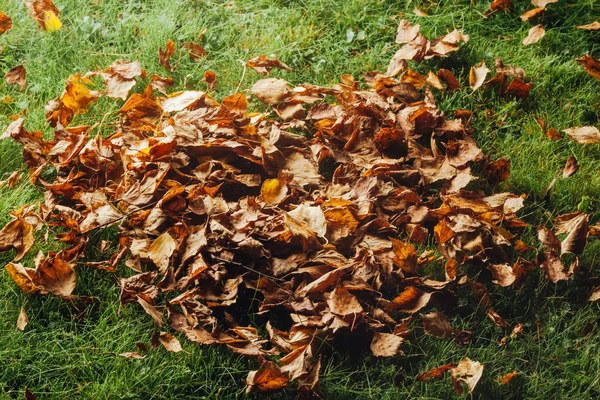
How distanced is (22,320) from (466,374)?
1318 millimetres

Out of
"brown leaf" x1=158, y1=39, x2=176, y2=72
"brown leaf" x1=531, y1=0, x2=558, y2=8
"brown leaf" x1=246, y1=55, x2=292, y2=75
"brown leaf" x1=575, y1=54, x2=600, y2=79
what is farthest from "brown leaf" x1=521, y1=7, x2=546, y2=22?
"brown leaf" x1=158, y1=39, x2=176, y2=72

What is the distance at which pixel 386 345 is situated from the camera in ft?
6.34

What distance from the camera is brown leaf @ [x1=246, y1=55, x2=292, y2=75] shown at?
2936 millimetres

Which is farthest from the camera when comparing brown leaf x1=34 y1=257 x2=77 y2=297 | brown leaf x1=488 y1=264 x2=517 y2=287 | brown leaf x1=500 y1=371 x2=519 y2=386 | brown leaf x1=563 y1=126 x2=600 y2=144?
brown leaf x1=563 y1=126 x2=600 y2=144

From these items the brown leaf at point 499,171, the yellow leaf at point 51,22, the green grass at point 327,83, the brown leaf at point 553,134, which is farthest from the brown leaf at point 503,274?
the yellow leaf at point 51,22

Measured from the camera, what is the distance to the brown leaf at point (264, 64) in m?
2.94

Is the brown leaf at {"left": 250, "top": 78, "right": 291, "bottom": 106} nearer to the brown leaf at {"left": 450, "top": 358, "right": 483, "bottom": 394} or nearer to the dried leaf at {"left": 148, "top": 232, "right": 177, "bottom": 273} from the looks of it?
the dried leaf at {"left": 148, "top": 232, "right": 177, "bottom": 273}

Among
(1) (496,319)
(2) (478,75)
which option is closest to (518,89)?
(2) (478,75)

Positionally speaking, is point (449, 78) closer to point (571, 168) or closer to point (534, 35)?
point (534, 35)

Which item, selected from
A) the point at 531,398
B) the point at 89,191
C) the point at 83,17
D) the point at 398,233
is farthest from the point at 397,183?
the point at 83,17

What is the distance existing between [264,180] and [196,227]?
1.20 feet

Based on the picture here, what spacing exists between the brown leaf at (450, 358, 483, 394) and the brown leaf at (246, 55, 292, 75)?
62.3 inches

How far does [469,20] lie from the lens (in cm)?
325

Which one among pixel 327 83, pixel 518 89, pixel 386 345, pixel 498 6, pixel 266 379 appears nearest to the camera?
pixel 266 379
